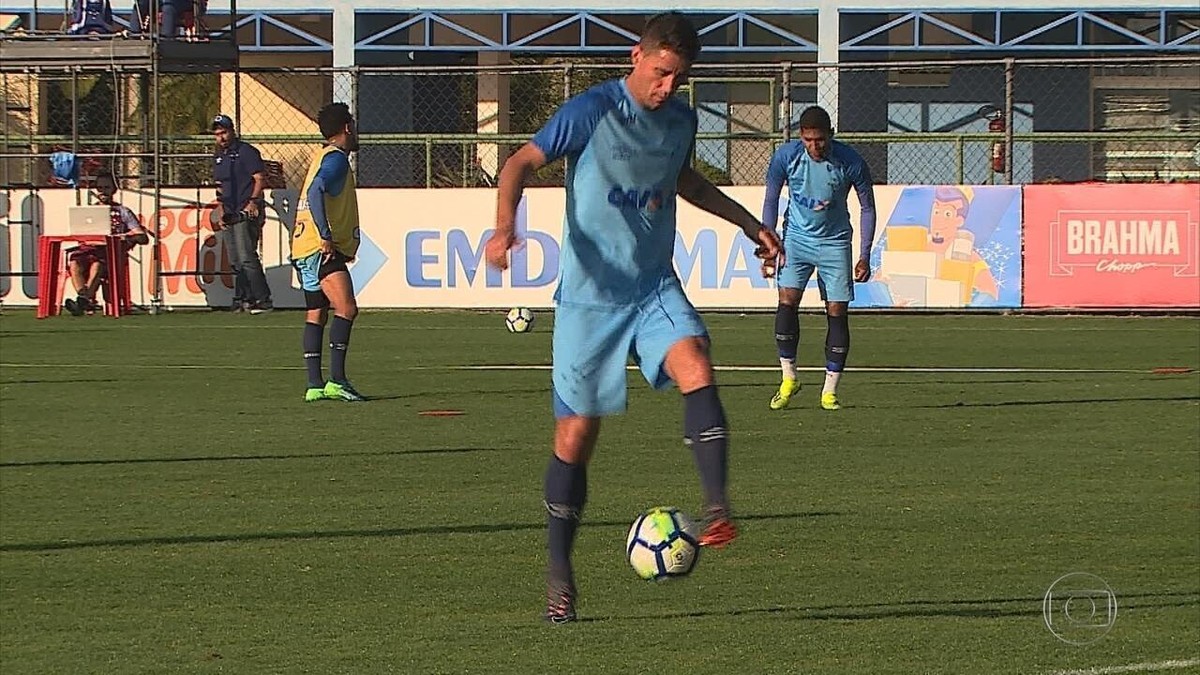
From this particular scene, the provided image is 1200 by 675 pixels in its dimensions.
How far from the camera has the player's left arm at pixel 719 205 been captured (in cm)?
770

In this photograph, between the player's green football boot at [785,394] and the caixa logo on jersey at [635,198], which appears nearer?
the caixa logo on jersey at [635,198]

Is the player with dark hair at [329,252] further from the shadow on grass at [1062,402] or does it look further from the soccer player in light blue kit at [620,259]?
the soccer player in light blue kit at [620,259]

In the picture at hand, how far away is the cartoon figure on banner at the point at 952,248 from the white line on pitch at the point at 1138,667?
57.1 feet

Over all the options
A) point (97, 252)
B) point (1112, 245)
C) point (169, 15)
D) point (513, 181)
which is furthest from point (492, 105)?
point (513, 181)

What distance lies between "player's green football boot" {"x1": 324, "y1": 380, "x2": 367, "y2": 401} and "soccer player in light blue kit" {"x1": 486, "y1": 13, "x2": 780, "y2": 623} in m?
8.50

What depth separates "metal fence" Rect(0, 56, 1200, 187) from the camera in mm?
27359

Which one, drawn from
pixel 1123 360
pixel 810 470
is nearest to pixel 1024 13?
pixel 1123 360

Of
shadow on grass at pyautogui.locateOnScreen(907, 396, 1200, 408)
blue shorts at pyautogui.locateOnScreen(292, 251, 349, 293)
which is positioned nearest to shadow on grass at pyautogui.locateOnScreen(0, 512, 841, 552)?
shadow on grass at pyautogui.locateOnScreen(907, 396, 1200, 408)

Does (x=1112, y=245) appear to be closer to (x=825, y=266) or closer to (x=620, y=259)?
(x=825, y=266)

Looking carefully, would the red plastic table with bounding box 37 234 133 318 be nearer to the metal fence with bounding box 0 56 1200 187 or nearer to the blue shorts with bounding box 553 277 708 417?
the metal fence with bounding box 0 56 1200 187

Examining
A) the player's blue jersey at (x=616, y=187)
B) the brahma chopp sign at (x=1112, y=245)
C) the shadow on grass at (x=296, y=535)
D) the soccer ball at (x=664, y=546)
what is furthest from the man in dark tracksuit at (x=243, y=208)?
the soccer ball at (x=664, y=546)

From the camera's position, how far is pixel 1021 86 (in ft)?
136

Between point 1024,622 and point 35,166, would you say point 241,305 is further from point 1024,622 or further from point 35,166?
point 1024,622

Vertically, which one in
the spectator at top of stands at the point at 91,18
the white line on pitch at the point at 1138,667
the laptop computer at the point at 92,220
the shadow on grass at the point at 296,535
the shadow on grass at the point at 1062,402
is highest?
the spectator at top of stands at the point at 91,18
